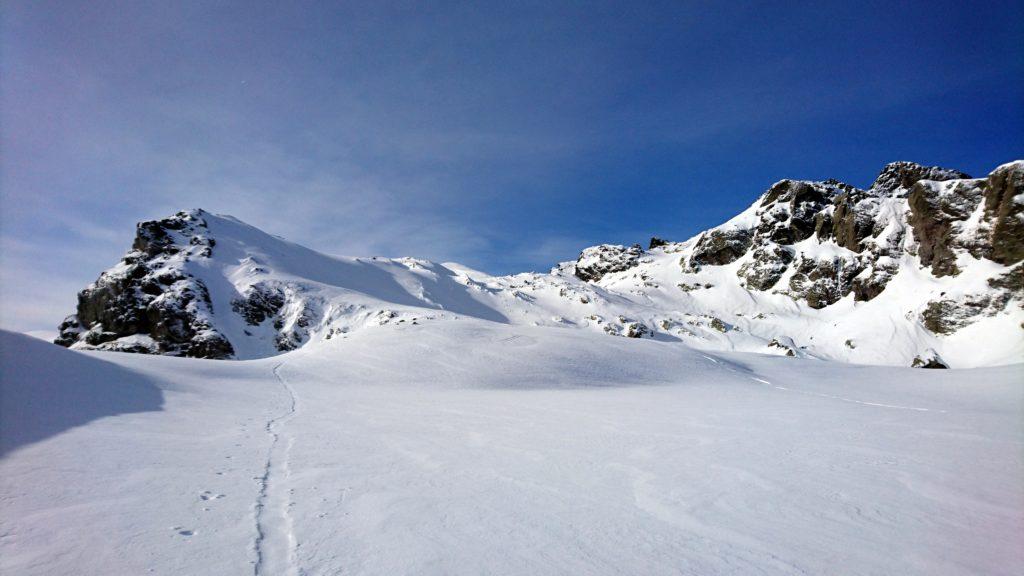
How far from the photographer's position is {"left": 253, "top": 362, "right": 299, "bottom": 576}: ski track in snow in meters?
3.08

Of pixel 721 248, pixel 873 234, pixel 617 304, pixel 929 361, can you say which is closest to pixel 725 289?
pixel 721 248

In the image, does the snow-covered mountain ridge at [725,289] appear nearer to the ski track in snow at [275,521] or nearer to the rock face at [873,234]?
the rock face at [873,234]

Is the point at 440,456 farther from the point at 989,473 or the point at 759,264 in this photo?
the point at 759,264

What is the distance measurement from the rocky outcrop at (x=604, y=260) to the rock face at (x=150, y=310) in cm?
7432

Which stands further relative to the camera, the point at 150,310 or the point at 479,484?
the point at 150,310

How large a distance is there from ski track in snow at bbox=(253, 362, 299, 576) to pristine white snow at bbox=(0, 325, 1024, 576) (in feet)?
0.07

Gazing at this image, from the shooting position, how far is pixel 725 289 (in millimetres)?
79188

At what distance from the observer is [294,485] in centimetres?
483

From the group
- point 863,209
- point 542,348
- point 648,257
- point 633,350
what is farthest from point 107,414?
point 648,257

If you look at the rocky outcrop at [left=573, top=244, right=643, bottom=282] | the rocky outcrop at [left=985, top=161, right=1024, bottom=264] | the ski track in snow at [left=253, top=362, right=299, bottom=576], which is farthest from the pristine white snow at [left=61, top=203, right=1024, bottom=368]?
the ski track in snow at [left=253, top=362, right=299, bottom=576]

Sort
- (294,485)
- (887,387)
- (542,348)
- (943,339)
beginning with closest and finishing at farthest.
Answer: (294,485), (887,387), (542,348), (943,339)

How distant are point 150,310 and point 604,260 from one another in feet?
276

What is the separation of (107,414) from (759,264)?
88405 millimetres

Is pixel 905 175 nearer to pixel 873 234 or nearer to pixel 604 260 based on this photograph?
pixel 873 234
